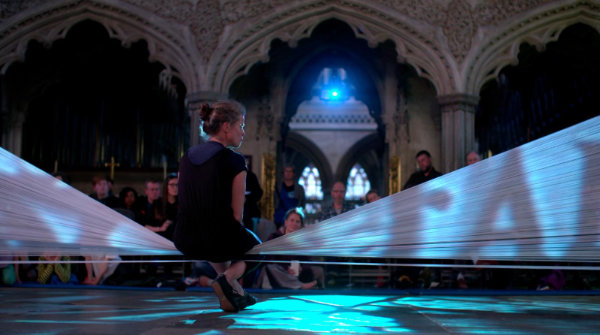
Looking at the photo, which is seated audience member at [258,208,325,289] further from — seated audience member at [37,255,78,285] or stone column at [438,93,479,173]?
stone column at [438,93,479,173]

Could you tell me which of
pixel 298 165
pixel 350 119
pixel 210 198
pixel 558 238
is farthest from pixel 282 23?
pixel 298 165

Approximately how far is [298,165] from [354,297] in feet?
79.4

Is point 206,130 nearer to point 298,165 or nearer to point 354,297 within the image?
point 354,297

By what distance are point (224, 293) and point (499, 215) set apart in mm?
1397

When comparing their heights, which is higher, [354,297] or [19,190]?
[19,190]

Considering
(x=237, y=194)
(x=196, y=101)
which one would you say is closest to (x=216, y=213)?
(x=237, y=194)

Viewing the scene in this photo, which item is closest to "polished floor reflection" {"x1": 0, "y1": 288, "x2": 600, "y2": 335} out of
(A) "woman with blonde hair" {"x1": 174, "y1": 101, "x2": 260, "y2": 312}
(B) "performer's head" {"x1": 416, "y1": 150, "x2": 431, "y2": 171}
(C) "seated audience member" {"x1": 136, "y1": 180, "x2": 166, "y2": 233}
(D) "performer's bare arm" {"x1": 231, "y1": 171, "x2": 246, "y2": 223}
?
(A) "woman with blonde hair" {"x1": 174, "y1": 101, "x2": 260, "y2": 312}

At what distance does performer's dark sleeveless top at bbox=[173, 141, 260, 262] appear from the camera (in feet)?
10.3

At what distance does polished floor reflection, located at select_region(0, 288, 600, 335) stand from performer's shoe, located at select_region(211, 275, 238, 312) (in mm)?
69

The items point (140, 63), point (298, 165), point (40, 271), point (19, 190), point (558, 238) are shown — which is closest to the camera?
point (558, 238)

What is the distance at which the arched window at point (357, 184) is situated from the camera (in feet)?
93.6

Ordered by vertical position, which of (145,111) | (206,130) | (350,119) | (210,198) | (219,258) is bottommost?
(219,258)

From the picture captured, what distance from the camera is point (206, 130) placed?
3334 mm

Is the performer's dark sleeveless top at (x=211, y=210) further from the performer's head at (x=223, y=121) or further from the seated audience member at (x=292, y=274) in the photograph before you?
the seated audience member at (x=292, y=274)
